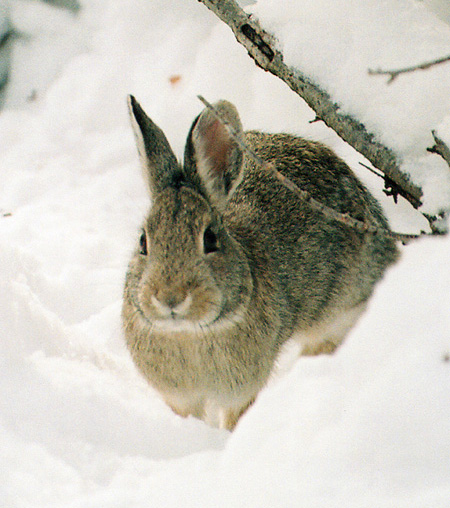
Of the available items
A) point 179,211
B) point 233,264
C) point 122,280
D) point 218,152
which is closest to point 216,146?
point 218,152

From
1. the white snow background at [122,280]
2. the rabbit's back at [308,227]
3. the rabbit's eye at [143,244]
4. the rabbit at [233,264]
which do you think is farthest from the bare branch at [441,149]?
the rabbit's eye at [143,244]

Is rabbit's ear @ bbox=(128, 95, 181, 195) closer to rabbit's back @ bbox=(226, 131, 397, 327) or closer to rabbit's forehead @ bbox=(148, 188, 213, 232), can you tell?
rabbit's forehead @ bbox=(148, 188, 213, 232)

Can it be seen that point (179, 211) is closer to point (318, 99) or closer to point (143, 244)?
point (143, 244)

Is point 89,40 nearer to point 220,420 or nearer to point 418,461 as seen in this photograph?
point 220,420

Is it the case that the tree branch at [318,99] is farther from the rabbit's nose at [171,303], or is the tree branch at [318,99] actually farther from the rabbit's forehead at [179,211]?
the rabbit's nose at [171,303]

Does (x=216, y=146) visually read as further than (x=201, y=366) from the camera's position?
No

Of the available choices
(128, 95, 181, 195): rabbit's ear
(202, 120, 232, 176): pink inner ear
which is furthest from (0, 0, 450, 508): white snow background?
(202, 120, 232, 176): pink inner ear
